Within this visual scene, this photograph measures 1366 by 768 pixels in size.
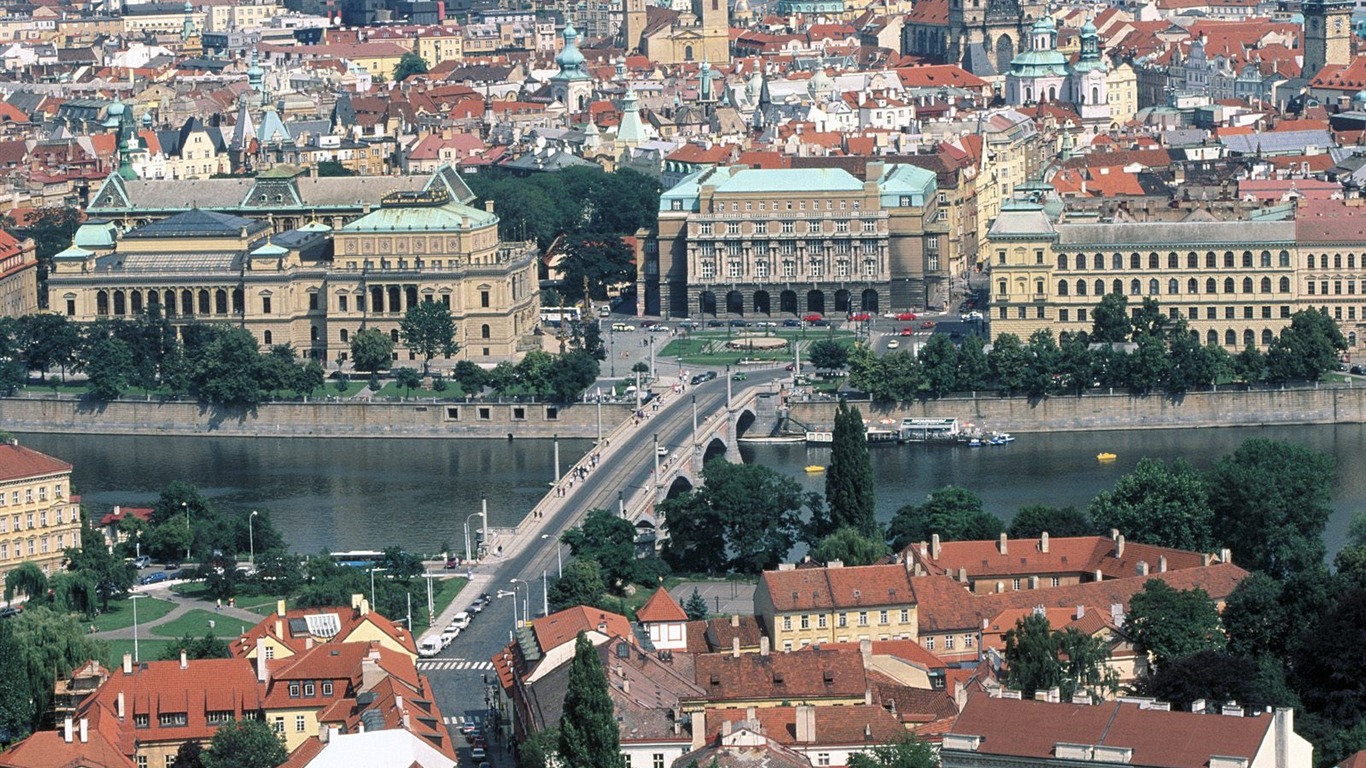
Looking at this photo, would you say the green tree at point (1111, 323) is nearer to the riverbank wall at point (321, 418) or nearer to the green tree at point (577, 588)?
the riverbank wall at point (321, 418)

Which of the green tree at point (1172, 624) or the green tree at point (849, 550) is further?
the green tree at point (849, 550)

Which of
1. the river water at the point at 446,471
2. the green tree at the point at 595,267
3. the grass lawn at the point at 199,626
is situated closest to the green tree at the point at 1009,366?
the river water at the point at 446,471

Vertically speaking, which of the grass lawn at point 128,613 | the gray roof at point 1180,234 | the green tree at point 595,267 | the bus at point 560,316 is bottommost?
the grass lawn at point 128,613

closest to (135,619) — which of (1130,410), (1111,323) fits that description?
(1130,410)

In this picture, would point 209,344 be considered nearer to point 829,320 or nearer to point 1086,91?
point 829,320

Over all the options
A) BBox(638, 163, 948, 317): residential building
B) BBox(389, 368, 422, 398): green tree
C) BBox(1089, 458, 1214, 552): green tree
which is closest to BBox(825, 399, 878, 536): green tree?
BBox(1089, 458, 1214, 552): green tree

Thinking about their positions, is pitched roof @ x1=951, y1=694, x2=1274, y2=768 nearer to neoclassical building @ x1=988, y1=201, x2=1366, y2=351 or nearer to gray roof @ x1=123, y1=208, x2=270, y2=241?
neoclassical building @ x1=988, y1=201, x2=1366, y2=351

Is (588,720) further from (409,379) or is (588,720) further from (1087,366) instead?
(409,379)
